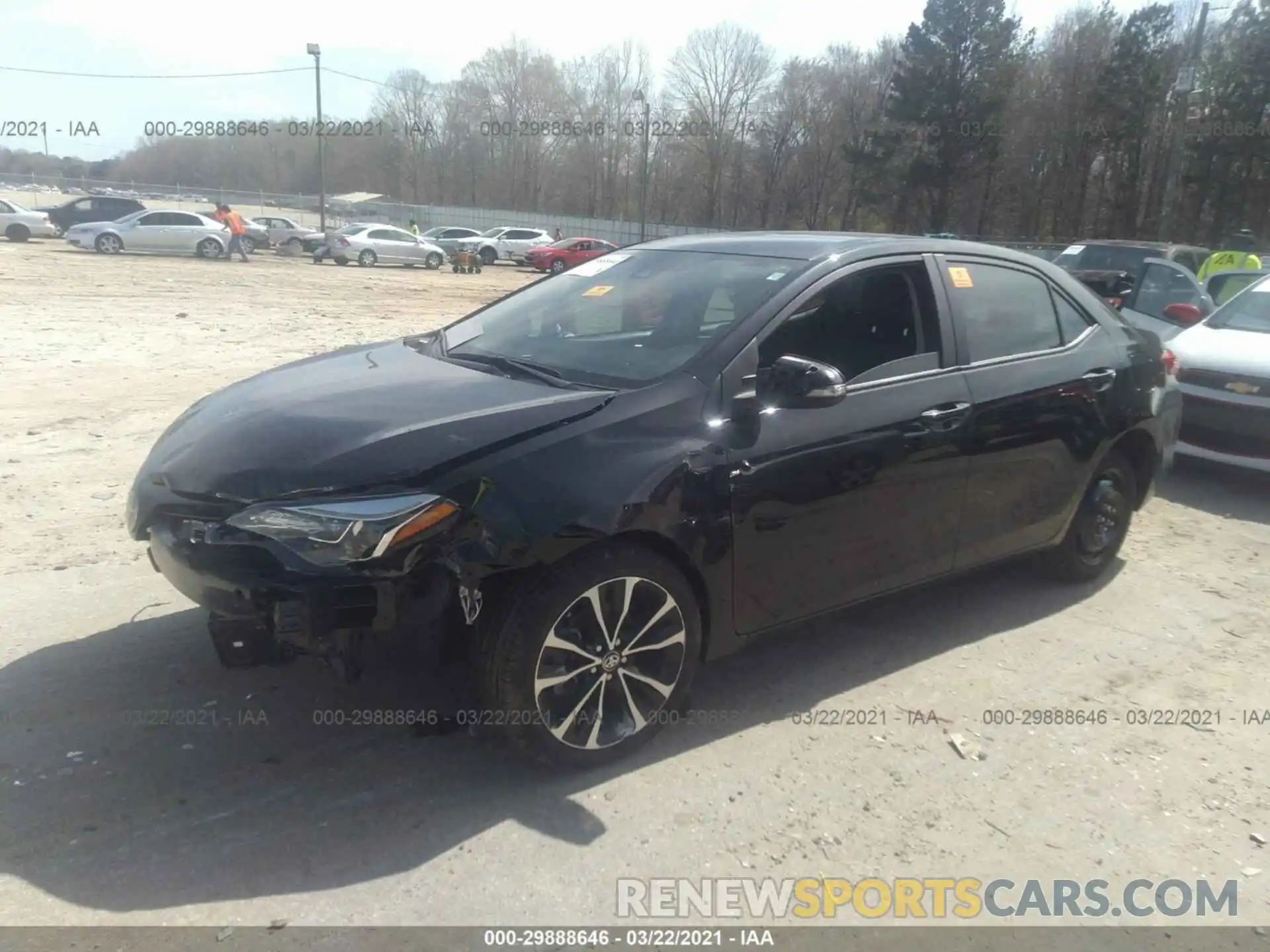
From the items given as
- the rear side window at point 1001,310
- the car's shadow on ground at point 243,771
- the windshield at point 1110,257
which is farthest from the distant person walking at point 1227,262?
the car's shadow on ground at point 243,771

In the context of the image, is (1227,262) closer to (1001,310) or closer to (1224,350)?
(1224,350)

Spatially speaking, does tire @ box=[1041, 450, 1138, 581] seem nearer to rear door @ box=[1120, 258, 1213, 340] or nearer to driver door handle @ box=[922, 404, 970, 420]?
driver door handle @ box=[922, 404, 970, 420]

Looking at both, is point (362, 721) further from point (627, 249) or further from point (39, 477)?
point (39, 477)

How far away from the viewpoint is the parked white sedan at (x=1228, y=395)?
6863 millimetres

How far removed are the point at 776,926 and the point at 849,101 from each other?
6478cm

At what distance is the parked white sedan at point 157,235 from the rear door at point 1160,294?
90.2 feet

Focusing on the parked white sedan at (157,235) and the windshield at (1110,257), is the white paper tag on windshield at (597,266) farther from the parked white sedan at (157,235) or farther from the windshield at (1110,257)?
the parked white sedan at (157,235)

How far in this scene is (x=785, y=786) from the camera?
10.7 feet

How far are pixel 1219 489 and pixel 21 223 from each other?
34.4 m

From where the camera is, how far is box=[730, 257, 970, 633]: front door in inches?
135

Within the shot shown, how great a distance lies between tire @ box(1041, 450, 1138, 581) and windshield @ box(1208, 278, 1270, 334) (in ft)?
12.4

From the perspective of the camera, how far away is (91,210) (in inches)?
1231

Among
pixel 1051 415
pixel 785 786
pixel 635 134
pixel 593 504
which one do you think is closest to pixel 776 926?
pixel 785 786

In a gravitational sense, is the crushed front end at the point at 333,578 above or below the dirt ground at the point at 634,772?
above
